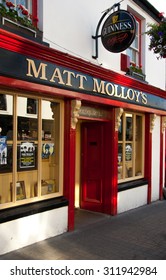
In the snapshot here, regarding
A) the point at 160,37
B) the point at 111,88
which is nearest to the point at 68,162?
the point at 111,88

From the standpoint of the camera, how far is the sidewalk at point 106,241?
15.0 feet

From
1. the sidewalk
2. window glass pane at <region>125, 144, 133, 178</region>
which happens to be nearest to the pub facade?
window glass pane at <region>125, 144, 133, 178</region>

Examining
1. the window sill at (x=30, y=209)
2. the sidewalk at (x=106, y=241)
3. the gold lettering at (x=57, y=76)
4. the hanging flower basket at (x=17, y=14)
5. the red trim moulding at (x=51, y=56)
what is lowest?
the sidewalk at (x=106, y=241)

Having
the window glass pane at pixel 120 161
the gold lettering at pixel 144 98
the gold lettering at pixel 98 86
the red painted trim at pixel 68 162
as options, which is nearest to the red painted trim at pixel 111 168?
the window glass pane at pixel 120 161

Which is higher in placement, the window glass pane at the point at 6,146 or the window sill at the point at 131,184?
the window glass pane at the point at 6,146

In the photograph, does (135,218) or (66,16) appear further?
(135,218)

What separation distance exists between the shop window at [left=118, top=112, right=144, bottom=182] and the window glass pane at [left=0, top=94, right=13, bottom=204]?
343 cm

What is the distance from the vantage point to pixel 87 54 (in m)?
6.36

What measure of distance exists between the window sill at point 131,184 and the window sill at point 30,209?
2131mm

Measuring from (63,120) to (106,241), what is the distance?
2377 mm

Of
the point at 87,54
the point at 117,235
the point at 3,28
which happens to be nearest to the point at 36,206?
the point at 117,235

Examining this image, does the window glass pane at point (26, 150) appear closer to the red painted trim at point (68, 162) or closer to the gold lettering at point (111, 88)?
the red painted trim at point (68, 162)

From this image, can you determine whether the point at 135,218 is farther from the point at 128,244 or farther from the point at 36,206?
the point at 36,206
